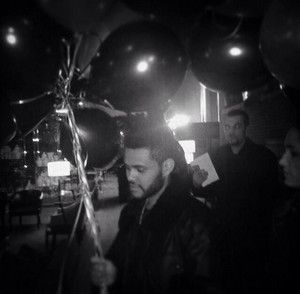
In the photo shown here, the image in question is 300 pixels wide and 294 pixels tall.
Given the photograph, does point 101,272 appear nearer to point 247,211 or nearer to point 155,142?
point 155,142

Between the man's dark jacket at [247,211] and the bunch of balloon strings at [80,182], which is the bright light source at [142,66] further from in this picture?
the man's dark jacket at [247,211]

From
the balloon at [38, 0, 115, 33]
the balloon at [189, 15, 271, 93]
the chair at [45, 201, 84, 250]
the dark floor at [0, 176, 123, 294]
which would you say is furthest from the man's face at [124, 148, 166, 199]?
the chair at [45, 201, 84, 250]

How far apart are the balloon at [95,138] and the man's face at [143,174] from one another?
470 mm

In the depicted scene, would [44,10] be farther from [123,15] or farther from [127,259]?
[127,259]

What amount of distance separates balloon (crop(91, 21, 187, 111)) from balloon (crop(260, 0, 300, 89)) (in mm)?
561

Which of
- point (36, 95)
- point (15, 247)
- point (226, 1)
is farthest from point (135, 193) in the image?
point (15, 247)

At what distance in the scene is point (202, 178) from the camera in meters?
3.68

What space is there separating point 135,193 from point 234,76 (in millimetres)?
1162

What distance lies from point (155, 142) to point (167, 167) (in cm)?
23

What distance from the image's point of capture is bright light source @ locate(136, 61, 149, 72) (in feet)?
6.69

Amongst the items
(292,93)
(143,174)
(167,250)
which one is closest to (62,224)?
(143,174)

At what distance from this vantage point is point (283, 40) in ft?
5.94

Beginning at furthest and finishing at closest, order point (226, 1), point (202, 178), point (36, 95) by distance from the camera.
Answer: point (202, 178) < point (36, 95) < point (226, 1)

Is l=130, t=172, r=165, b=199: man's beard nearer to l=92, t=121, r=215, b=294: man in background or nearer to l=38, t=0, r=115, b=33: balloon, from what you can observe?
l=92, t=121, r=215, b=294: man in background
